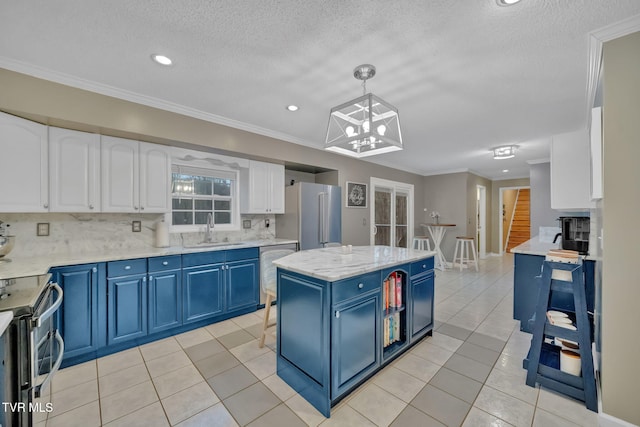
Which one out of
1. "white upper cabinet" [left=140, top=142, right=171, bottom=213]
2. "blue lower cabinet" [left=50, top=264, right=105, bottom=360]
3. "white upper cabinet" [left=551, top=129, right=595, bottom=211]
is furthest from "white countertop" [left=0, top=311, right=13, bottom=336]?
"white upper cabinet" [left=551, top=129, right=595, bottom=211]

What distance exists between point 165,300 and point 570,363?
3606 mm

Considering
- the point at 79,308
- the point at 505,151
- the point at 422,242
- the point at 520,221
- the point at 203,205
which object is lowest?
the point at 79,308

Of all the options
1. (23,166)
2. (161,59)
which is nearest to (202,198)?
(23,166)

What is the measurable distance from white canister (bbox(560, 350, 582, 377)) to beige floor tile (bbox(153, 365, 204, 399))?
2.80 m

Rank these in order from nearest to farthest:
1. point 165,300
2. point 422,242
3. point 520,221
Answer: point 165,300 → point 422,242 → point 520,221

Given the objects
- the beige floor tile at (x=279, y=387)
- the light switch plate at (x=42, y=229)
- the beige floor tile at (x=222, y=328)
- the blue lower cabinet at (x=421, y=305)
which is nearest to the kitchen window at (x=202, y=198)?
the light switch plate at (x=42, y=229)

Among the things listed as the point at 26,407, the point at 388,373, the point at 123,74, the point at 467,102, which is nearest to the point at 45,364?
the point at 26,407

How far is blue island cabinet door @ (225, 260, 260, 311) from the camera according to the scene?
10.4 ft

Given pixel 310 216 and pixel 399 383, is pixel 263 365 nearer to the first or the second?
pixel 399 383

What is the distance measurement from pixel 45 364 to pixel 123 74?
2.42m

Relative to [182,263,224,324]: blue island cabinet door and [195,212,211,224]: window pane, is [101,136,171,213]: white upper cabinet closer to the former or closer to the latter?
[195,212,211,224]: window pane

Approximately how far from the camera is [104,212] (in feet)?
8.66

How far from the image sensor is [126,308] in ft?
8.12

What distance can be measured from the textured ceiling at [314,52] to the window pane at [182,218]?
1371 mm
